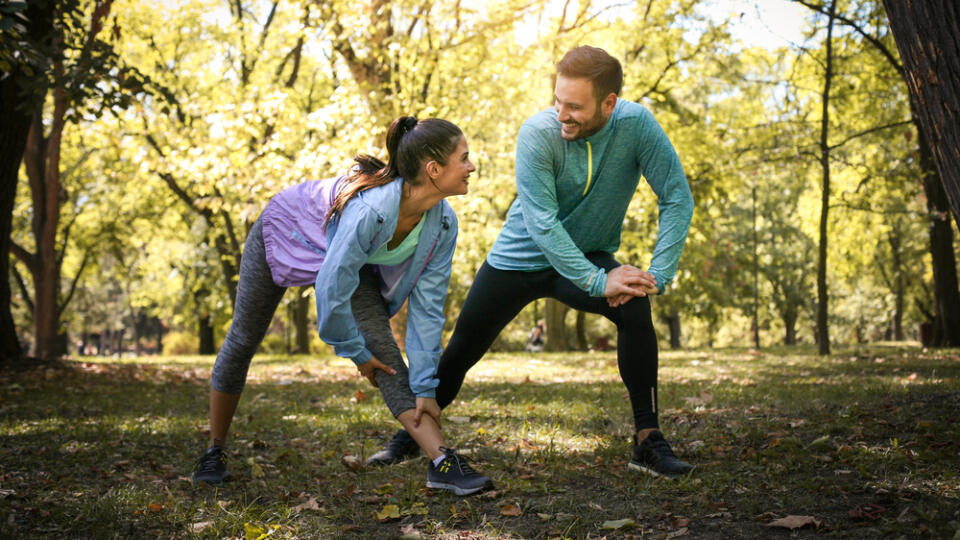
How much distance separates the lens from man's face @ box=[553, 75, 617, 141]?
3627 mm

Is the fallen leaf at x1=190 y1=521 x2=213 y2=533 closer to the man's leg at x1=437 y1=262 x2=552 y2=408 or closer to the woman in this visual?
the woman

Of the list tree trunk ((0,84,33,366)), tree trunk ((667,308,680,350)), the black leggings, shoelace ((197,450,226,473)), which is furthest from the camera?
tree trunk ((667,308,680,350))

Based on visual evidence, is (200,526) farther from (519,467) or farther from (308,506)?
(519,467)

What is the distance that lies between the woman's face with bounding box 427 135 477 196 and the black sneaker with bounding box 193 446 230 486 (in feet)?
6.01

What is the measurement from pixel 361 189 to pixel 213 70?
24.1 meters

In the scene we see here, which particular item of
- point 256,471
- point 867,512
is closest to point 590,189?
point 867,512

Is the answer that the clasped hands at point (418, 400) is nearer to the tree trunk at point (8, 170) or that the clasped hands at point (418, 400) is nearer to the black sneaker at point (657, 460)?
Answer: the black sneaker at point (657, 460)

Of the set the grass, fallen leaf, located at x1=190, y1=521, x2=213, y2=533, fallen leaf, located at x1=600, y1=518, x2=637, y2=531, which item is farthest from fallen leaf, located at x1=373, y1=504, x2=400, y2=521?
fallen leaf, located at x1=600, y1=518, x2=637, y2=531

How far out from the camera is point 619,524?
2934mm

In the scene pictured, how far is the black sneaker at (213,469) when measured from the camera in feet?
12.8

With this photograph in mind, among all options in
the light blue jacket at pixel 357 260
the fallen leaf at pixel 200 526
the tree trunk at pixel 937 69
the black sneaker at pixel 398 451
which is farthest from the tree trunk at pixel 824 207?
the fallen leaf at pixel 200 526

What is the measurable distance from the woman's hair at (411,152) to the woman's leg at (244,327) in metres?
0.54

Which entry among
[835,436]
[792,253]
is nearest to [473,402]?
[835,436]

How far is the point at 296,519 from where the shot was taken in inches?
128
